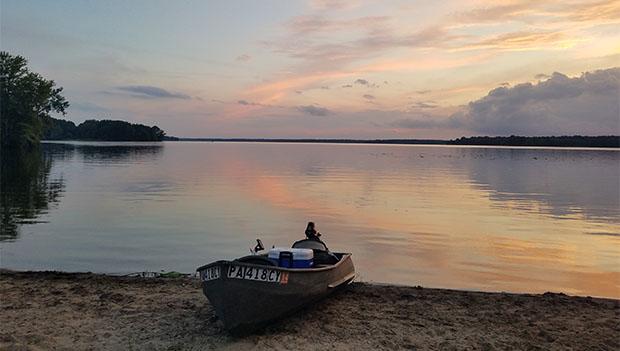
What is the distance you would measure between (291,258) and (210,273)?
6.61 ft

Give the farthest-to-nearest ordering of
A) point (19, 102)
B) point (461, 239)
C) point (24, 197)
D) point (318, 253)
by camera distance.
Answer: point (19, 102) < point (24, 197) < point (461, 239) < point (318, 253)

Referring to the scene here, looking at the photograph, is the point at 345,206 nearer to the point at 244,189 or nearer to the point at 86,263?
the point at 244,189

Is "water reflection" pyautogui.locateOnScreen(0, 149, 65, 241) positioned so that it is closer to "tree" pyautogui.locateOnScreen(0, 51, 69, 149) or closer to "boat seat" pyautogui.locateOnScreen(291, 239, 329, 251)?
"boat seat" pyautogui.locateOnScreen(291, 239, 329, 251)

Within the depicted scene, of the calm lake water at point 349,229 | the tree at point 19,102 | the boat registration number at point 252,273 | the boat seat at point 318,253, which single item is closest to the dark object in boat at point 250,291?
the boat registration number at point 252,273

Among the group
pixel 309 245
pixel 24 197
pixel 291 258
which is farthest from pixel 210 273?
pixel 24 197

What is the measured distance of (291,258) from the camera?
11.3 meters

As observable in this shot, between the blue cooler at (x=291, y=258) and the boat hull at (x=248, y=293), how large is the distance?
650mm

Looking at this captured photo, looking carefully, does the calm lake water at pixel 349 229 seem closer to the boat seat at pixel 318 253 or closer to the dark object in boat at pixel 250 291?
the boat seat at pixel 318 253

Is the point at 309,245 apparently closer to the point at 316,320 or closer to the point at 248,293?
the point at 316,320

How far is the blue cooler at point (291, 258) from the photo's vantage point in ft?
36.8

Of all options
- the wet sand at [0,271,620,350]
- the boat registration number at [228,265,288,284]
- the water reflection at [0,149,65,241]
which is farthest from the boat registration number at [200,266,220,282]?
the water reflection at [0,149,65,241]

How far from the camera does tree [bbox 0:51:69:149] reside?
10294 cm

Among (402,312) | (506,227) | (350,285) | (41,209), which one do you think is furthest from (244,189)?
(402,312)

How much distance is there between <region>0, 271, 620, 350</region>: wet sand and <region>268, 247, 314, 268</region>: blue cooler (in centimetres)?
111
